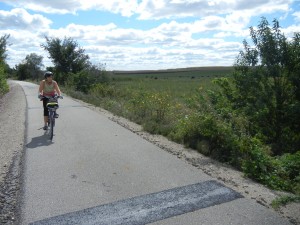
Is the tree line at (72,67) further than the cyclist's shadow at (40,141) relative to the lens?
Yes

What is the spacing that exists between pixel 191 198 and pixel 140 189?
88 centimetres

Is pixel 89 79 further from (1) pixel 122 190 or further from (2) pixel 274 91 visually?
(1) pixel 122 190

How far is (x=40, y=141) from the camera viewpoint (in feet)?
31.7

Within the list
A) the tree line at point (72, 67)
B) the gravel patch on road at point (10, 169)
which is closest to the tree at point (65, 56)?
the tree line at point (72, 67)

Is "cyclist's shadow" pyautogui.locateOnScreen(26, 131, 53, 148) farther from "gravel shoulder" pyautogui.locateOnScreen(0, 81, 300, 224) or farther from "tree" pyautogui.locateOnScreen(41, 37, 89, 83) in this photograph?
"tree" pyautogui.locateOnScreen(41, 37, 89, 83)

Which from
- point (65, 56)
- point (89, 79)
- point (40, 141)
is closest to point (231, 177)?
point (40, 141)

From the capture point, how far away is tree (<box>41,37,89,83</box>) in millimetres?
46703

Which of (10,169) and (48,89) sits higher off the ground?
(48,89)

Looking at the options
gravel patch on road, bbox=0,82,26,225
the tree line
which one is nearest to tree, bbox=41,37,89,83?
the tree line

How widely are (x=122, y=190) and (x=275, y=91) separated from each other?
20.5 ft

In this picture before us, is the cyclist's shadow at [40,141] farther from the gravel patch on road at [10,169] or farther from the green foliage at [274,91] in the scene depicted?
the green foliage at [274,91]

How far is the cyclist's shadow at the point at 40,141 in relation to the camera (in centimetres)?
914

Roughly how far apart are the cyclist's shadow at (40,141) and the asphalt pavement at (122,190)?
0.05 m

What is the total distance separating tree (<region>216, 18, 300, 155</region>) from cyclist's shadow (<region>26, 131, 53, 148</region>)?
553 cm
